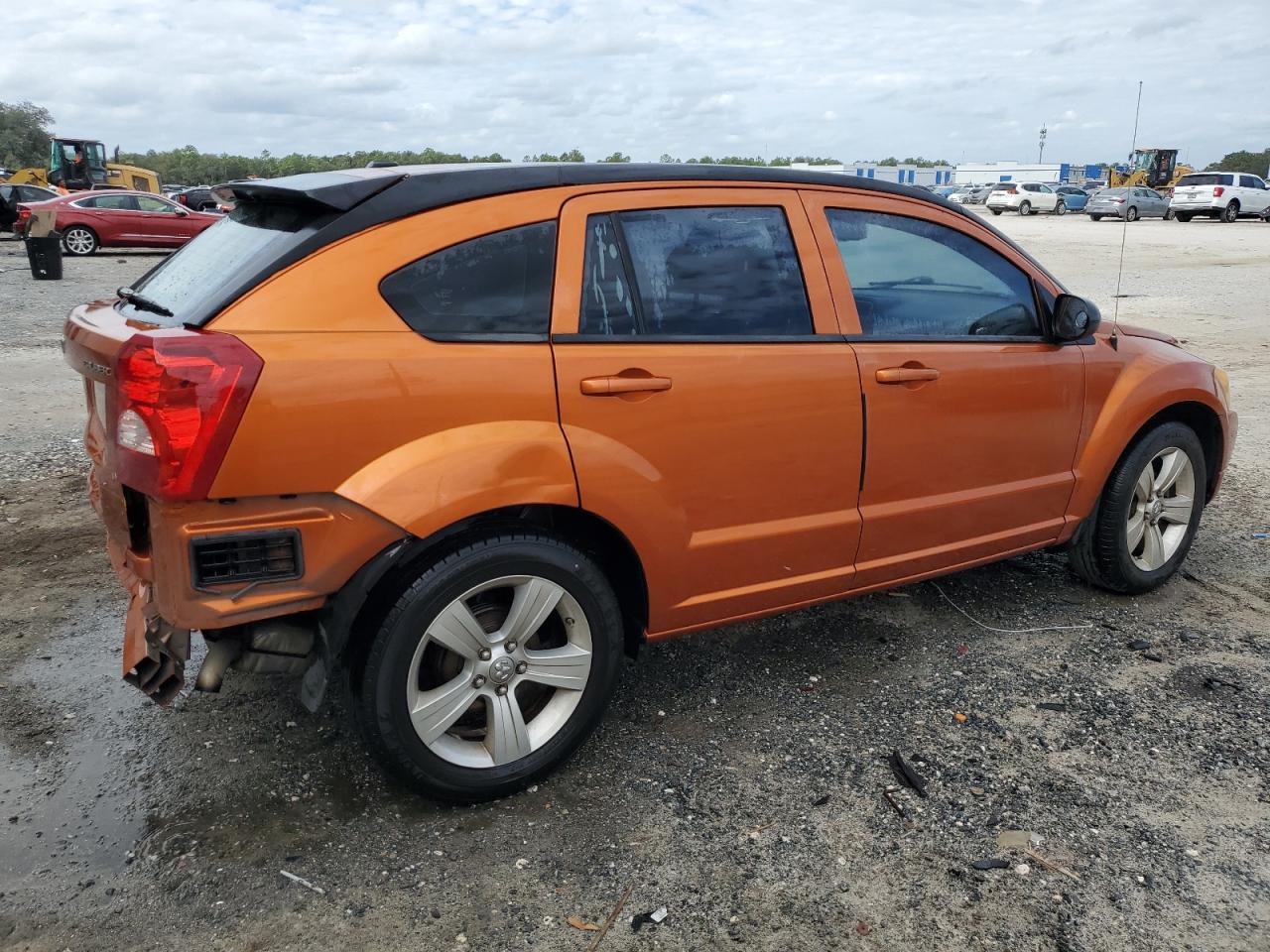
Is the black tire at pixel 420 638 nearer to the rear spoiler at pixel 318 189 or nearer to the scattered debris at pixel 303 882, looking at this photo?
the scattered debris at pixel 303 882

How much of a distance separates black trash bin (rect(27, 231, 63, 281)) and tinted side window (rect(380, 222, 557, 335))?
682 inches

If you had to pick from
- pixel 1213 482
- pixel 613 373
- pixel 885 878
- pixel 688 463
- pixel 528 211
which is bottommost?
pixel 885 878

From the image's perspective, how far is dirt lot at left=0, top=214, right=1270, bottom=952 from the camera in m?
2.60

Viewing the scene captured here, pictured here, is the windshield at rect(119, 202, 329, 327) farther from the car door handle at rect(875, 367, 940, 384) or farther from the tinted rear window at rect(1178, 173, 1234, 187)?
the tinted rear window at rect(1178, 173, 1234, 187)

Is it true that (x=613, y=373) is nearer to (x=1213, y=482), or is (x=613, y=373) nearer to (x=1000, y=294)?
(x=1000, y=294)

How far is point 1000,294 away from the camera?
4.00m

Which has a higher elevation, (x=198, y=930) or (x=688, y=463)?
(x=688, y=463)

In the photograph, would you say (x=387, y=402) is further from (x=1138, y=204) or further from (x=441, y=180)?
(x=1138, y=204)

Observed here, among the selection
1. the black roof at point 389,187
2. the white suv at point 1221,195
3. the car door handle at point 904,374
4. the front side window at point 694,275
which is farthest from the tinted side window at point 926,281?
the white suv at point 1221,195

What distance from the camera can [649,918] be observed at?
2.61 m

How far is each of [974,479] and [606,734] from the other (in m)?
1.70

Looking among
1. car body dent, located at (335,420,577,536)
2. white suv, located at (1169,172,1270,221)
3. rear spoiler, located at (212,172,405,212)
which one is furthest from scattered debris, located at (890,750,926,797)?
white suv, located at (1169,172,1270,221)

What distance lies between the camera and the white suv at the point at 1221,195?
124ft

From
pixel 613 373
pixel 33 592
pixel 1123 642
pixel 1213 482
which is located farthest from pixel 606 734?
pixel 1213 482
